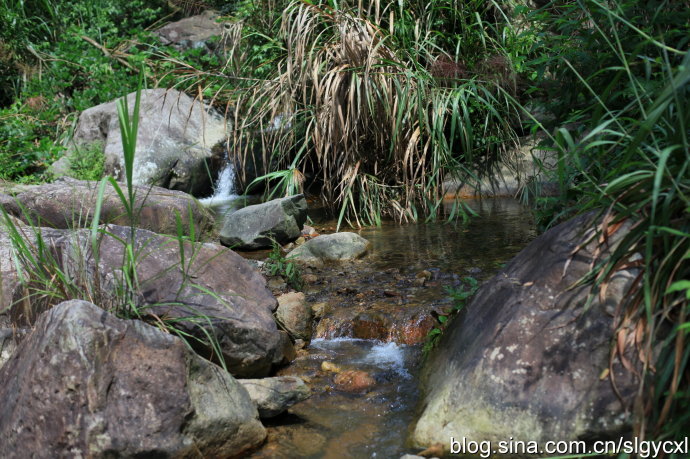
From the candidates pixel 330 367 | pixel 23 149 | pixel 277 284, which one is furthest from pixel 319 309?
pixel 23 149

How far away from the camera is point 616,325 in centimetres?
202

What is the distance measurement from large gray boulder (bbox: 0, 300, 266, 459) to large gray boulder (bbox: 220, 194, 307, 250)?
10.0 feet

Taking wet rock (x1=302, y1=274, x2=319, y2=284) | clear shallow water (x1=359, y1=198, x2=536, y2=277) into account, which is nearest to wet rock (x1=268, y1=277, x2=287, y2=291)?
wet rock (x1=302, y1=274, x2=319, y2=284)

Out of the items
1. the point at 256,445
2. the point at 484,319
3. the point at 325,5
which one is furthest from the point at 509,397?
the point at 325,5

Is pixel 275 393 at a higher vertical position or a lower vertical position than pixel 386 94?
lower

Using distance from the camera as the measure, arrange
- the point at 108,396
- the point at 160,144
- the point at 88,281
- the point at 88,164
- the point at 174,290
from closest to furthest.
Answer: the point at 108,396
the point at 88,281
the point at 174,290
the point at 88,164
the point at 160,144

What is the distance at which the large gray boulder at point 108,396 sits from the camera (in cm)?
212

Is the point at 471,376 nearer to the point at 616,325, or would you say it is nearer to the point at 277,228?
the point at 616,325

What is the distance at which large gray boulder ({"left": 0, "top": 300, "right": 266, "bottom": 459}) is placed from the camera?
83.4 inches

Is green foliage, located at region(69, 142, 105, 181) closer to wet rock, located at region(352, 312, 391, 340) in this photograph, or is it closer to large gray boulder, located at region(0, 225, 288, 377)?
large gray boulder, located at region(0, 225, 288, 377)

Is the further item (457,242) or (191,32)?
(191,32)

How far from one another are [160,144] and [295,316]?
4.85 meters

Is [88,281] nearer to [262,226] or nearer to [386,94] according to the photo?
[262,226]

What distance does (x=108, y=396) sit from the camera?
2.19m
